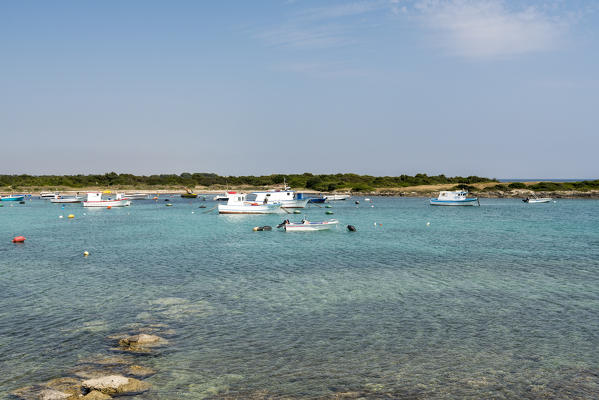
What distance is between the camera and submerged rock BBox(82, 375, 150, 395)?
37.0 ft

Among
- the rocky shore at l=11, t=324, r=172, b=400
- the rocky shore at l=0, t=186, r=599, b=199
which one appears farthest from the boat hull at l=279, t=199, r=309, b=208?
the rocky shore at l=11, t=324, r=172, b=400

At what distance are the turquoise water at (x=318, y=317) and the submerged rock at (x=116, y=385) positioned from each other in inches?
17.3

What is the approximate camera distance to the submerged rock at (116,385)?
444 inches

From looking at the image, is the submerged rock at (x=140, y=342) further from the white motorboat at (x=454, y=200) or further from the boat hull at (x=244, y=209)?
the white motorboat at (x=454, y=200)

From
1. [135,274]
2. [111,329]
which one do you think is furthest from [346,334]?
[135,274]

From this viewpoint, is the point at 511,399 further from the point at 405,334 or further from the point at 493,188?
the point at 493,188

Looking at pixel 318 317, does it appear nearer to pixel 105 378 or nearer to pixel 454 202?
pixel 105 378

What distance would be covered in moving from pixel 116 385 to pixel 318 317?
339 inches

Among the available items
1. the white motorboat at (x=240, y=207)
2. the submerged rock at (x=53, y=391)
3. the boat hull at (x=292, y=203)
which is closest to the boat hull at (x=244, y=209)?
the white motorboat at (x=240, y=207)

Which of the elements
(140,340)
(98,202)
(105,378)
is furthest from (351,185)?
(105,378)

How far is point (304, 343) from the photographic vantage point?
15.2 meters

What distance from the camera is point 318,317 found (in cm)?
1817

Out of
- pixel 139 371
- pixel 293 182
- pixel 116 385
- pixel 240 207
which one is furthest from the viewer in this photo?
pixel 293 182

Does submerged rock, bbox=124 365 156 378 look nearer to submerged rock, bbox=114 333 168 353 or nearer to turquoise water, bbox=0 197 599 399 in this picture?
turquoise water, bbox=0 197 599 399
